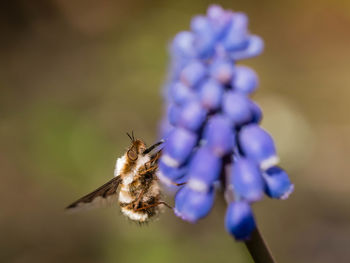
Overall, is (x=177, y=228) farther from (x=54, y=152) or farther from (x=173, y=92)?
(x=173, y=92)

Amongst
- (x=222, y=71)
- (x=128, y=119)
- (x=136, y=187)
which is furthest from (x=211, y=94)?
(x=128, y=119)

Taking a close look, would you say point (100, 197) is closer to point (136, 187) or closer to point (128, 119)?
point (136, 187)

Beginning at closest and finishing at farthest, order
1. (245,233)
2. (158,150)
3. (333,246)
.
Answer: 1. (245,233)
2. (158,150)
3. (333,246)

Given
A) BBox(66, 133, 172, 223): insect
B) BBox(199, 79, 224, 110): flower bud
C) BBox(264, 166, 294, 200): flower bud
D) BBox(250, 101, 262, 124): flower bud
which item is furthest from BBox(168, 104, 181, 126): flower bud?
BBox(66, 133, 172, 223): insect

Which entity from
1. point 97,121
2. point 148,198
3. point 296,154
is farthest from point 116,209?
point 148,198

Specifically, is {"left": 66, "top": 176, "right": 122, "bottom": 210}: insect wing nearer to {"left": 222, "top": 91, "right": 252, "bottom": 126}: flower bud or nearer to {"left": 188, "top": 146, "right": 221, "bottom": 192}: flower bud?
{"left": 188, "top": 146, "right": 221, "bottom": 192}: flower bud
